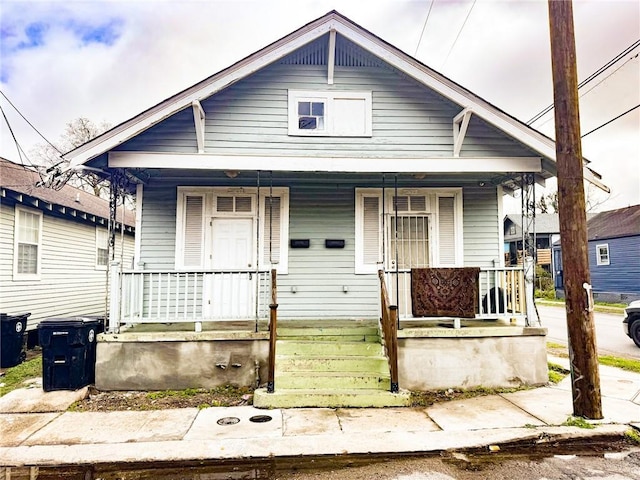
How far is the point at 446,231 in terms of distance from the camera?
26.4ft

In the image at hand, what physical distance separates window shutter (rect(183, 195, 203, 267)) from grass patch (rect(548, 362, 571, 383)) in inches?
250

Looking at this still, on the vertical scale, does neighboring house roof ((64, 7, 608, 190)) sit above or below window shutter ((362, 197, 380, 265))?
above

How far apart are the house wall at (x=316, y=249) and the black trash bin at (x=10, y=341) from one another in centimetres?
285

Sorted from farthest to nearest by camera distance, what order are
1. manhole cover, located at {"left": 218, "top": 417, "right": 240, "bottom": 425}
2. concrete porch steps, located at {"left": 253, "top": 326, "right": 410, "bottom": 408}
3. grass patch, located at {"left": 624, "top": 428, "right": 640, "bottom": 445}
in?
1. concrete porch steps, located at {"left": 253, "top": 326, "right": 410, "bottom": 408}
2. manhole cover, located at {"left": 218, "top": 417, "right": 240, "bottom": 425}
3. grass patch, located at {"left": 624, "top": 428, "right": 640, "bottom": 445}

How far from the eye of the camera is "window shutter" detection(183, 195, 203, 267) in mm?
7652

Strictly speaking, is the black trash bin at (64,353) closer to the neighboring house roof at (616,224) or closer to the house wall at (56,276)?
the house wall at (56,276)

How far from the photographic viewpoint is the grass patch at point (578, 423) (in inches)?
184

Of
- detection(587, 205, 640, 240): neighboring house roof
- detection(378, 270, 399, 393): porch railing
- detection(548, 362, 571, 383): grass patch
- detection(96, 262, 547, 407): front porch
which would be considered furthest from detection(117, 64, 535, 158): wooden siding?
detection(587, 205, 640, 240): neighboring house roof

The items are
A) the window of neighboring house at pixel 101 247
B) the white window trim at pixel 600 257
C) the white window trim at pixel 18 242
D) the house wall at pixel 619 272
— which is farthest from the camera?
the white window trim at pixel 600 257

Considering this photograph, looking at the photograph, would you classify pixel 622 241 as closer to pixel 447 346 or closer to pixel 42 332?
pixel 447 346

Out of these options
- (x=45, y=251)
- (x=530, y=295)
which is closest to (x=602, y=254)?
(x=530, y=295)

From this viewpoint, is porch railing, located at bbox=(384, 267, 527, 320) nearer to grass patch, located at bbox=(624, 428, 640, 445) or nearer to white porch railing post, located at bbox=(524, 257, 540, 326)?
white porch railing post, located at bbox=(524, 257, 540, 326)

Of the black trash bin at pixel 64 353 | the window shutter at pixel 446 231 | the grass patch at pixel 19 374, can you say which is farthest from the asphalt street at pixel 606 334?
the grass patch at pixel 19 374

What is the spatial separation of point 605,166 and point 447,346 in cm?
2456
